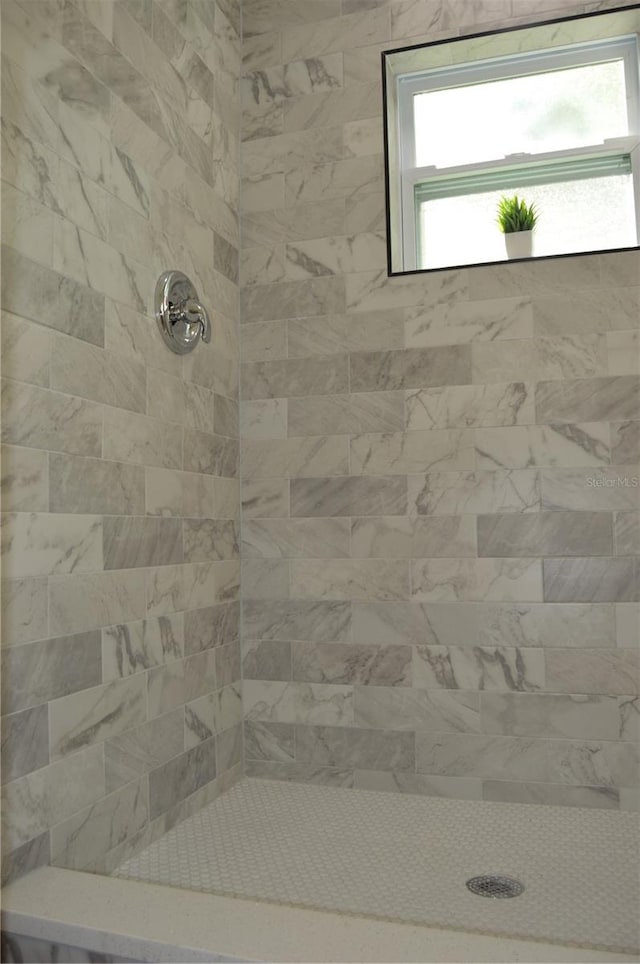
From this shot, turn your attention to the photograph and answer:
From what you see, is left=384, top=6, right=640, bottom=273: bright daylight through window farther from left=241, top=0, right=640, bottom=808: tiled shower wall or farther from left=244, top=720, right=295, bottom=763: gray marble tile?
left=244, top=720, right=295, bottom=763: gray marble tile

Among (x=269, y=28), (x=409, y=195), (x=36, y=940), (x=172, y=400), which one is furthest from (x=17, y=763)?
(x=269, y=28)

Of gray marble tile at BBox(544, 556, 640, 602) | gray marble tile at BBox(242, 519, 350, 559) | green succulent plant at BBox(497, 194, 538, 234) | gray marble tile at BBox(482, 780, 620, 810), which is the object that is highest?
green succulent plant at BBox(497, 194, 538, 234)

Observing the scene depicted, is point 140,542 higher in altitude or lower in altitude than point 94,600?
higher

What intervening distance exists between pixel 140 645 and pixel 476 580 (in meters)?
0.98

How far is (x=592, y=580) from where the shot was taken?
2209 millimetres

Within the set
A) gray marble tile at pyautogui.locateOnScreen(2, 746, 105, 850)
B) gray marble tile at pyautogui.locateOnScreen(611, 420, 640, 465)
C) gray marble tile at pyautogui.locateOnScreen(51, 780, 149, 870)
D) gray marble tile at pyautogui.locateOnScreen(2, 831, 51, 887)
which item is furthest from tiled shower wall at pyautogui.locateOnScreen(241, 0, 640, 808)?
gray marble tile at pyautogui.locateOnScreen(2, 831, 51, 887)

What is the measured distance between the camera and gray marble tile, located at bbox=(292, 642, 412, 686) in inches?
92.4

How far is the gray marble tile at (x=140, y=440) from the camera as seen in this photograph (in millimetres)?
1834

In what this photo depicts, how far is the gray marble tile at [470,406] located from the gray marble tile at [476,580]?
1.33ft

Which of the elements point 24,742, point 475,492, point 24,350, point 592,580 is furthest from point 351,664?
point 24,350

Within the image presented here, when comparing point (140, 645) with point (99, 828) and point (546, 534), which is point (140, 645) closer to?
point (99, 828)

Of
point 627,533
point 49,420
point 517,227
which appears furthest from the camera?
point 517,227

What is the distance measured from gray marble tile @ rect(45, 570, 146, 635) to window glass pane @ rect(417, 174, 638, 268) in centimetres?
141

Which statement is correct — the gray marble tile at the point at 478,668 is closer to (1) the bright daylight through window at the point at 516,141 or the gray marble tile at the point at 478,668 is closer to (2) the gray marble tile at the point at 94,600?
(2) the gray marble tile at the point at 94,600
